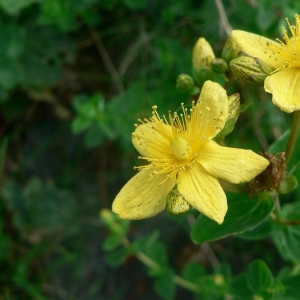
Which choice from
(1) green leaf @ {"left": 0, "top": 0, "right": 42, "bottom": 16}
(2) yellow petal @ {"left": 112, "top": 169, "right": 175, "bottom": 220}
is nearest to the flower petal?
(2) yellow petal @ {"left": 112, "top": 169, "right": 175, "bottom": 220}

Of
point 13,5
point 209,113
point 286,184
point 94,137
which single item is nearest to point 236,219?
point 286,184

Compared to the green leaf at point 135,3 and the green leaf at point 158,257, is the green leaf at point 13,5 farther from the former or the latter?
the green leaf at point 158,257

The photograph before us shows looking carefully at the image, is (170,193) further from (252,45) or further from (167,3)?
(167,3)

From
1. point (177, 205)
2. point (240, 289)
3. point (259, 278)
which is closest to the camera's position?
point (177, 205)

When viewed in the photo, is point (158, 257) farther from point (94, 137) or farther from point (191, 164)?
point (191, 164)

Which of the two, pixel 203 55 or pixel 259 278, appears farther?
pixel 259 278

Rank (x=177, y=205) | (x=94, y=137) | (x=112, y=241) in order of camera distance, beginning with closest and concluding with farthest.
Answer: (x=177, y=205) < (x=112, y=241) < (x=94, y=137)
